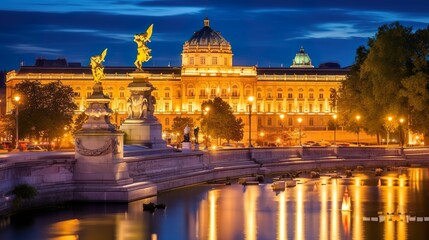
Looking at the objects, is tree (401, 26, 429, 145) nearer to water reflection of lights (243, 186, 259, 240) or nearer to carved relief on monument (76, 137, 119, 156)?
water reflection of lights (243, 186, 259, 240)

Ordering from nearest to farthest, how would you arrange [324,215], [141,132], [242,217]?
[242,217] → [324,215] → [141,132]

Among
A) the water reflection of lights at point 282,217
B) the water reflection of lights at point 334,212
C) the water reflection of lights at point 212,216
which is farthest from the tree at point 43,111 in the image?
the water reflection of lights at point 282,217

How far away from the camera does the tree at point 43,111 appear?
348 feet

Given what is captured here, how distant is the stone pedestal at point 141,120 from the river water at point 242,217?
19.6 ft

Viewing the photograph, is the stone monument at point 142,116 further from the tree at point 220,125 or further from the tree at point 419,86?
the tree at point 220,125

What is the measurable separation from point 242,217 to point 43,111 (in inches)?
2595

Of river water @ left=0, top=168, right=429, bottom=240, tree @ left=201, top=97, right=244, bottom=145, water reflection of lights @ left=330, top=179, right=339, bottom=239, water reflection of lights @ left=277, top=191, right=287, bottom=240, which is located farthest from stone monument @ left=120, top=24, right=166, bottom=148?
tree @ left=201, top=97, right=244, bottom=145

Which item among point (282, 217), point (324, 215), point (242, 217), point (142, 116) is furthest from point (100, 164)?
point (142, 116)

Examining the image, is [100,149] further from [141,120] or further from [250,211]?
[141,120]

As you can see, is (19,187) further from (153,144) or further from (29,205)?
(153,144)

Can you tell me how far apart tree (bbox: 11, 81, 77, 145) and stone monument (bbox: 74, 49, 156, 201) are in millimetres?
56716

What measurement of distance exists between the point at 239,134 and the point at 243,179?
103 meters

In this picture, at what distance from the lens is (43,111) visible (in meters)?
108

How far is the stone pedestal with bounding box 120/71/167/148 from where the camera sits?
62938mm
